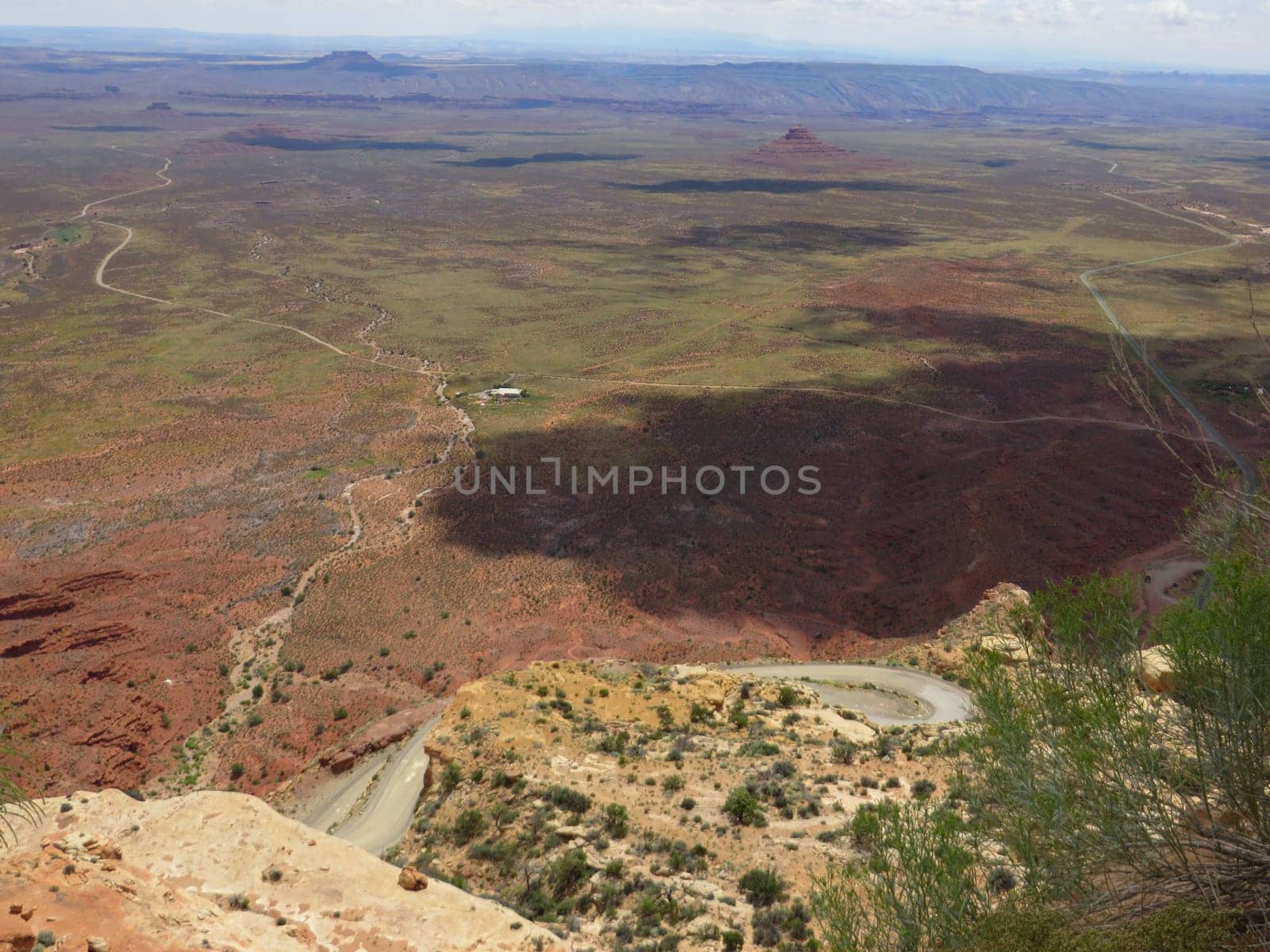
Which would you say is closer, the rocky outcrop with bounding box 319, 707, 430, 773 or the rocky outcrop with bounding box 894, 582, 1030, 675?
the rocky outcrop with bounding box 319, 707, 430, 773

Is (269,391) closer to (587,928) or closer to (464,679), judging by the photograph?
(464,679)

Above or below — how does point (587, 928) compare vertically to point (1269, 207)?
below

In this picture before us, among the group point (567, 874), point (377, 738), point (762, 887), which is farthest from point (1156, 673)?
point (377, 738)

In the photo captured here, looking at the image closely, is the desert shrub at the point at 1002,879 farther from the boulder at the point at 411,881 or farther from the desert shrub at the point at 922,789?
the boulder at the point at 411,881

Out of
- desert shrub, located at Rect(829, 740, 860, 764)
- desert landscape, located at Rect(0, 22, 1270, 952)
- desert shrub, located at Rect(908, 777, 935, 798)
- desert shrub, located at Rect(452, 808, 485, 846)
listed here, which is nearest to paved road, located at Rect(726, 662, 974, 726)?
desert landscape, located at Rect(0, 22, 1270, 952)

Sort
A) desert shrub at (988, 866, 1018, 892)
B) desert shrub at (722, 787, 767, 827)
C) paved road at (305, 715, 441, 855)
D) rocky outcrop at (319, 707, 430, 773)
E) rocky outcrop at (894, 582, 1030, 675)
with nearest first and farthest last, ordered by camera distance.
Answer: desert shrub at (988, 866, 1018, 892)
desert shrub at (722, 787, 767, 827)
paved road at (305, 715, 441, 855)
rocky outcrop at (319, 707, 430, 773)
rocky outcrop at (894, 582, 1030, 675)

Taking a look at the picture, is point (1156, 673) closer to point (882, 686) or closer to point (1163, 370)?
point (882, 686)

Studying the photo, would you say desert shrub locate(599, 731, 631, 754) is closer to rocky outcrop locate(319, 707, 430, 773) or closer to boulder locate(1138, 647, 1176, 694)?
rocky outcrop locate(319, 707, 430, 773)

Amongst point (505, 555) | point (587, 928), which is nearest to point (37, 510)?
point (505, 555)
